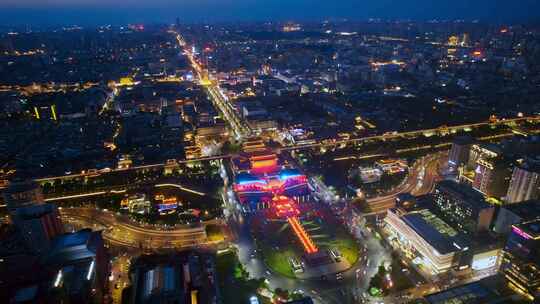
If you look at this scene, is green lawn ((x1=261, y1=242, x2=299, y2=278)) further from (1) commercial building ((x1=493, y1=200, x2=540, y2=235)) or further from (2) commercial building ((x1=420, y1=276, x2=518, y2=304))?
(1) commercial building ((x1=493, y1=200, x2=540, y2=235))

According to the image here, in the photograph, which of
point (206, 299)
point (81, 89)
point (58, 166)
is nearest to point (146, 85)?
point (81, 89)

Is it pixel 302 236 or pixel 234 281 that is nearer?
pixel 234 281

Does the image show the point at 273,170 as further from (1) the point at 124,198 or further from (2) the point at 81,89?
(2) the point at 81,89

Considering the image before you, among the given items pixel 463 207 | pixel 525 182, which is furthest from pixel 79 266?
pixel 525 182

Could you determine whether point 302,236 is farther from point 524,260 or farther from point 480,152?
point 480,152

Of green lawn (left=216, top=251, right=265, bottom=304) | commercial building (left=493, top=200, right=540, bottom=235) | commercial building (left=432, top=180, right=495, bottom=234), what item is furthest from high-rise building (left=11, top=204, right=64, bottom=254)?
commercial building (left=493, top=200, right=540, bottom=235)

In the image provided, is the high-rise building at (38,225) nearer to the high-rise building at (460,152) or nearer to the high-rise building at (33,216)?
the high-rise building at (33,216)

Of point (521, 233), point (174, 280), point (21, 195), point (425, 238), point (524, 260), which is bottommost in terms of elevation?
point (174, 280)
